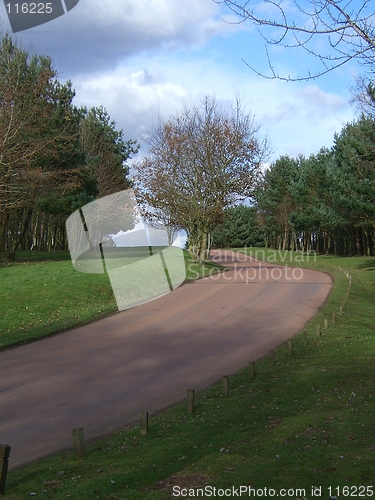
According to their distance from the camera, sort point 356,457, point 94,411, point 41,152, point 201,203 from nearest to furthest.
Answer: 1. point 356,457
2. point 94,411
3. point 41,152
4. point 201,203

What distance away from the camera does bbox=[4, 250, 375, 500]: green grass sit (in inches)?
222

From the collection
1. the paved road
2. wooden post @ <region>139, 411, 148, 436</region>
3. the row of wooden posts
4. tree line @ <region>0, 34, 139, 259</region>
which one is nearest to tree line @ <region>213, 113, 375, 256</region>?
the paved road

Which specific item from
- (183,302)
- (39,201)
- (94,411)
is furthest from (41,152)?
(94,411)

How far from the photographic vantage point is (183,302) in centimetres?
2438

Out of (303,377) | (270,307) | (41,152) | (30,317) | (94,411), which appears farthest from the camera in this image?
(41,152)

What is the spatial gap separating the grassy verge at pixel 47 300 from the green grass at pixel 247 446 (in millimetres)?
8979

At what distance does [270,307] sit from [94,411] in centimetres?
1393

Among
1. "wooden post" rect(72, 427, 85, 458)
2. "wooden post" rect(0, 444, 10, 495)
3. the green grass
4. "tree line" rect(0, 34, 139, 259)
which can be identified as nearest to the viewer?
"wooden post" rect(0, 444, 10, 495)

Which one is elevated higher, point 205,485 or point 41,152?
point 41,152

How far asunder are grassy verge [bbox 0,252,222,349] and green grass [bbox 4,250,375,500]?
8.98 meters

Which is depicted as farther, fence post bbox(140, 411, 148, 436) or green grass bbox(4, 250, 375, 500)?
fence post bbox(140, 411, 148, 436)

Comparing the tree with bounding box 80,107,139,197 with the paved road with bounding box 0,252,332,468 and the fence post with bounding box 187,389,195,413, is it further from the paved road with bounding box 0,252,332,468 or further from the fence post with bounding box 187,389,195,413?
the fence post with bounding box 187,389,195,413

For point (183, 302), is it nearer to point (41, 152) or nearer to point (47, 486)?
point (41, 152)

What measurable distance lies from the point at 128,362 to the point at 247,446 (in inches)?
268
